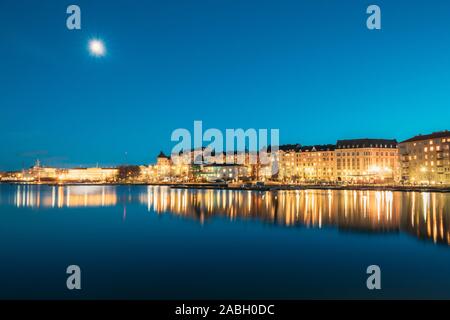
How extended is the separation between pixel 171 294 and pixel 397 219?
17130 millimetres

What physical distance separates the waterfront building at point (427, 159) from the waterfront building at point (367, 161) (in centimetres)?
932

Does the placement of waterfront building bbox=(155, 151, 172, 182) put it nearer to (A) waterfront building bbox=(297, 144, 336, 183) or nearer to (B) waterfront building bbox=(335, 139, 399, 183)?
(A) waterfront building bbox=(297, 144, 336, 183)

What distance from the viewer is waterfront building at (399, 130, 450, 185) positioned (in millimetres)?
63875

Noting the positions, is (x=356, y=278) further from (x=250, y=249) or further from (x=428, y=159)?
(x=428, y=159)

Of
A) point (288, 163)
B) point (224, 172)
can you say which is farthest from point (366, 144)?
point (224, 172)

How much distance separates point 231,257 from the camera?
1380 centimetres

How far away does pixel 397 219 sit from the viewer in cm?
2277

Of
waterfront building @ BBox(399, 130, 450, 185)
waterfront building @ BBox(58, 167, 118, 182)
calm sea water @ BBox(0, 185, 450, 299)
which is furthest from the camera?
waterfront building @ BBox(58, 167, 118, 182)

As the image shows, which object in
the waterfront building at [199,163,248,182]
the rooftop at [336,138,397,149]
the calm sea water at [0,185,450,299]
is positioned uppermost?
the rooftop at [336,138,397,149]

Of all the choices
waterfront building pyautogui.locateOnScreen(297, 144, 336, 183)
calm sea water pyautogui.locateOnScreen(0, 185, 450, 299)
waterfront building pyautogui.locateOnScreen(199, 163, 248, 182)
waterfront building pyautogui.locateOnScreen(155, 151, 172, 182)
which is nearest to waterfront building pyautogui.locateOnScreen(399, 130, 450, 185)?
waterfront building pyautogui.locateOnScreen(297, 144, 336, 183)

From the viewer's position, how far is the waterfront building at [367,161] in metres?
83.4

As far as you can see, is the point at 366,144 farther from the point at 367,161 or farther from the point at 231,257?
the point at 231,257

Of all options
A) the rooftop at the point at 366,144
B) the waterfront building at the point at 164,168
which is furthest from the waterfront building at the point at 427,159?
the waterfront building at the point at 164,168

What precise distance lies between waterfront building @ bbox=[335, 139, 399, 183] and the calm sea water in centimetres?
6175
